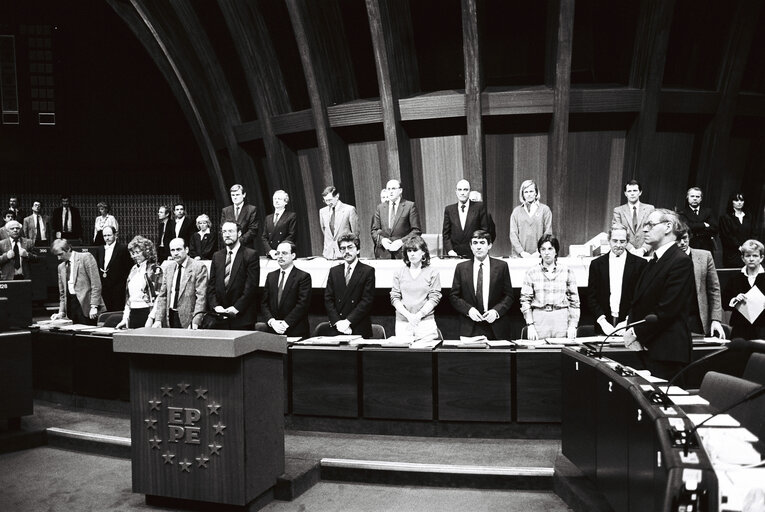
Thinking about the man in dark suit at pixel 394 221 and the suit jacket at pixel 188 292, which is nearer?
the suit jacket at pixel 188 292

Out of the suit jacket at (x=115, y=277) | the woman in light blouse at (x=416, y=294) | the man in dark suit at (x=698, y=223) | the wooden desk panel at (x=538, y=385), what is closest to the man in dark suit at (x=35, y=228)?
the suit jacket at (x=115, y=277)

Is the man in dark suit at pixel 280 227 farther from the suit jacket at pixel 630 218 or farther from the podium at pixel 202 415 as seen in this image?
the podium at pixel 202 415

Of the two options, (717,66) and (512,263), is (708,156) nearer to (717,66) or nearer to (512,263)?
(717,66)

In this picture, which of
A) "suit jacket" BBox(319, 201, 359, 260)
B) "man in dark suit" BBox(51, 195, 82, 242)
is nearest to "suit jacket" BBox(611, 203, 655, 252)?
"suit jacket" BBox(319, 201, 359, 260)

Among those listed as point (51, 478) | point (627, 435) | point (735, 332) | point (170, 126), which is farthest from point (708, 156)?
point (170, 126)

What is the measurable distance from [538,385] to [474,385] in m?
0.45

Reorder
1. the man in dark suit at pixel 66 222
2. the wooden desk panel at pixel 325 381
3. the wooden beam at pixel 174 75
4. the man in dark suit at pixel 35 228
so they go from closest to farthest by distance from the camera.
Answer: the wooden desk panel at pixel 325 381 < the wooden beam at pixel 174 75 < the man in dark suit at pixel 35 228 < the man in dark suit at pixel 66 222

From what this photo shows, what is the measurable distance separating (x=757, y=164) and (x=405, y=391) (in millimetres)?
8353

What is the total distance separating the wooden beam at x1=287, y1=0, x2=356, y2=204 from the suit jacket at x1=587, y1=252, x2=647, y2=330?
5.75 m

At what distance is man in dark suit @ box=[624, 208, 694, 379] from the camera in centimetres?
373

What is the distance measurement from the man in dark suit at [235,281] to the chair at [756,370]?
172 inches

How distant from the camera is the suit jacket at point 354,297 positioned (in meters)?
5.80

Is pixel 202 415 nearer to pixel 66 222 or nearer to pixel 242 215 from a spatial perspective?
pixel 242 215

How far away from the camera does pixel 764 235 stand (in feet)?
32.7
